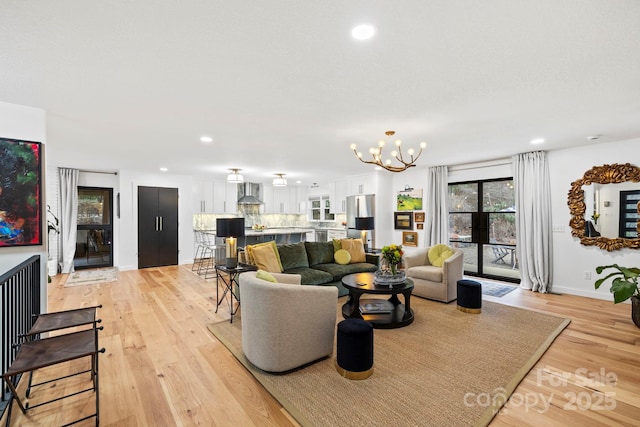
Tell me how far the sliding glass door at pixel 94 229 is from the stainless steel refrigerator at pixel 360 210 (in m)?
6.23

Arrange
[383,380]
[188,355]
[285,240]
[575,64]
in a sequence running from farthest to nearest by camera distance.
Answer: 1. [285,240]
2. [188,355]
3. [383,380]
4. [575,64]

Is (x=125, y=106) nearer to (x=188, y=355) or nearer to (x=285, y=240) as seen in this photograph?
(x=188, y=355)

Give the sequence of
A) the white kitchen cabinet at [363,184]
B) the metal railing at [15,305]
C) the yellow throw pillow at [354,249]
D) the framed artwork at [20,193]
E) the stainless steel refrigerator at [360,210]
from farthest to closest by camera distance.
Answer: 1. the white kitchen cabinet at [363,184]
2. the stainless steel refrigerator at [360,210]
3. the yellow throw pillow at [354,249]
4. the framed artwork at [20,193]
5. the metal railing at [15,305]

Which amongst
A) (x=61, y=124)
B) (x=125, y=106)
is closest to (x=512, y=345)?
(x=125, y=106)

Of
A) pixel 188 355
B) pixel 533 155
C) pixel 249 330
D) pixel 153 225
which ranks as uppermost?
pixel 533 155

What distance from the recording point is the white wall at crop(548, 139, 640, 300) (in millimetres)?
4527

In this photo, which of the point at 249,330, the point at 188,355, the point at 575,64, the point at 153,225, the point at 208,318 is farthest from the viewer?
the point at 153,225

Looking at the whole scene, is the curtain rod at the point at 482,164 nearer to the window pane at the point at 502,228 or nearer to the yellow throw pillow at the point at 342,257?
the window pane at the point at 502,228

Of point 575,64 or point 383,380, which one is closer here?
point 575,64

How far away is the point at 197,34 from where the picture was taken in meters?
1.84

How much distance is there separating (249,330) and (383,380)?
1.24m

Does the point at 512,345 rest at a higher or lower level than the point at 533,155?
lower

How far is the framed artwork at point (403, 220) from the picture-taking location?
735 centimetres

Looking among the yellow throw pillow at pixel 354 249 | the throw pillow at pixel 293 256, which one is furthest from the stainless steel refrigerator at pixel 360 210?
the throw pillow at pixel 293 256
